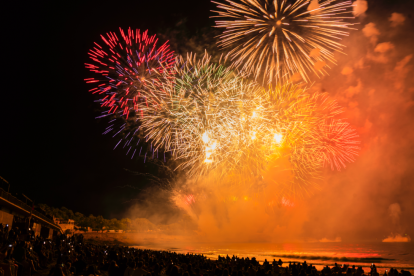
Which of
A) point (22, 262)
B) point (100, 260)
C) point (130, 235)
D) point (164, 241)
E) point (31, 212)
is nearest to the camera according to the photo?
point (22, 262)

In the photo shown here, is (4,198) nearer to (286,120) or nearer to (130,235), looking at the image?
(286,120)

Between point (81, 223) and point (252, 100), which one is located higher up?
point (252, 100)

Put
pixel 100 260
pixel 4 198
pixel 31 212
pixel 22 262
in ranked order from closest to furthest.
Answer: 1. pixel 22 262
2. pixel 100 260
3. pixel 4 198
4. pixel 31 212

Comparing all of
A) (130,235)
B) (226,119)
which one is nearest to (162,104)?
(226,119)

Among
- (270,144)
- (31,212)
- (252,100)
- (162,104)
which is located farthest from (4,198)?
(270,144)

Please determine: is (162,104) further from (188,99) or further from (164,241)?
(164,241)

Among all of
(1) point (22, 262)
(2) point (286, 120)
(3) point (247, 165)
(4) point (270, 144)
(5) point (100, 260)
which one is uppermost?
(2) point (286, 120)

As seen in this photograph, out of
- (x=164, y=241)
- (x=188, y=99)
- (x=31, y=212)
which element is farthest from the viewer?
(x=164, y=241)

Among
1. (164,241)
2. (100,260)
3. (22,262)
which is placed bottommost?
(164,241)

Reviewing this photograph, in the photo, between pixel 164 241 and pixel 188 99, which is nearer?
pixel 188 99
